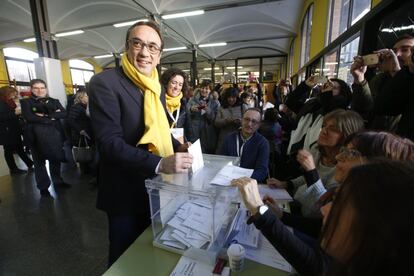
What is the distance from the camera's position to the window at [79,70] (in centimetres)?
1262

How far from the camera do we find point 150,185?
896 millimetres

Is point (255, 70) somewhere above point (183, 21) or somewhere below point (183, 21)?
below

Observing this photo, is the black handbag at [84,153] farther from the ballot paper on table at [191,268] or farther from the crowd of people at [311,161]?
the ballot paper on table at [191,268]

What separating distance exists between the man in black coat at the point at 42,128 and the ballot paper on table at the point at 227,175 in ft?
9.08

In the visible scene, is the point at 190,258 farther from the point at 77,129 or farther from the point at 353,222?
the point at 77,129

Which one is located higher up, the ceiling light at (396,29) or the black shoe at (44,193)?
the ceiling light at (396,29)

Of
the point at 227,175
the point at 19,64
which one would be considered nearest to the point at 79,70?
the point at 19,64

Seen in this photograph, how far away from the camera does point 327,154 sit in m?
1.37

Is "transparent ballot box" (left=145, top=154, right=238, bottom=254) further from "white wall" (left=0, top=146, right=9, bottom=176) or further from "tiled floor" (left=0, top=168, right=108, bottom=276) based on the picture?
"white wall" (left=0, top=146, right=9, bottom=176)

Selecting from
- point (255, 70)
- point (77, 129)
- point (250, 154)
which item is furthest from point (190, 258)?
point (255, 70)

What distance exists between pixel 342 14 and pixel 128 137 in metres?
4.06

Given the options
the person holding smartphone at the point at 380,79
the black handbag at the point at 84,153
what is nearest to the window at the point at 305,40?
the person holding smartphone at the point at 380,79

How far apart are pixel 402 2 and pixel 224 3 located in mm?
5270

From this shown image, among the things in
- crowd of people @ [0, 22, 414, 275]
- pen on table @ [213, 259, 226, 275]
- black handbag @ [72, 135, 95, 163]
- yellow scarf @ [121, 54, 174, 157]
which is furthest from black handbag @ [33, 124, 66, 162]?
pen on table @ [213, 259, 226, 275]
